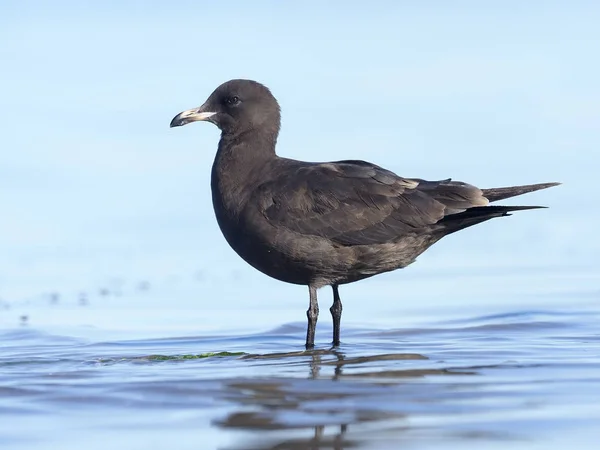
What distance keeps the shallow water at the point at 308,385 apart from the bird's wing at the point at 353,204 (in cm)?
88

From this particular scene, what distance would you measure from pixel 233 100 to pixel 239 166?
0.73 metres

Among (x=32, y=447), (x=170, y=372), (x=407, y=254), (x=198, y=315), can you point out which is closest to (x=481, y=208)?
(x=407, y=254)

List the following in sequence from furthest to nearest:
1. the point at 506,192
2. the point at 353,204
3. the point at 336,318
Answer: the point at 336,318, the point at 506,192, the point at 353,204

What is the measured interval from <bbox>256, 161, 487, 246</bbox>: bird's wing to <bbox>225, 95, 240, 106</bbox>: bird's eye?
1033 millimetres

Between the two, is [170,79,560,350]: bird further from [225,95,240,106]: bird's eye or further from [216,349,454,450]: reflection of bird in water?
[216,349,454,450]: reflection of bird in water

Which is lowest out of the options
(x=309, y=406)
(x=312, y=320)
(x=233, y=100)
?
(x=309, y=406)

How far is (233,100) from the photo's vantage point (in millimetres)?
10008

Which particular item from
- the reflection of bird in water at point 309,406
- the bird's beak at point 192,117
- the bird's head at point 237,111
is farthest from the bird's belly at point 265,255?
the reflection of bird in water at point 309,406

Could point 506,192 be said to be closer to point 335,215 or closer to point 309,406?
point 335,215

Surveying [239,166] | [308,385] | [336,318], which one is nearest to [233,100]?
[239,166]

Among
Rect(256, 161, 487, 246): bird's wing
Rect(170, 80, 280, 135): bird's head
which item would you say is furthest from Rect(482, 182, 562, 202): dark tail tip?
Rect(170, 80, 280, 135): bird's head

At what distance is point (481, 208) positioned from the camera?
358 inches

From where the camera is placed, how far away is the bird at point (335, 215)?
903cm

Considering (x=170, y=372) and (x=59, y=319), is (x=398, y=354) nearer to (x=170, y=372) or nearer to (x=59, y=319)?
(x=170, y=372)
